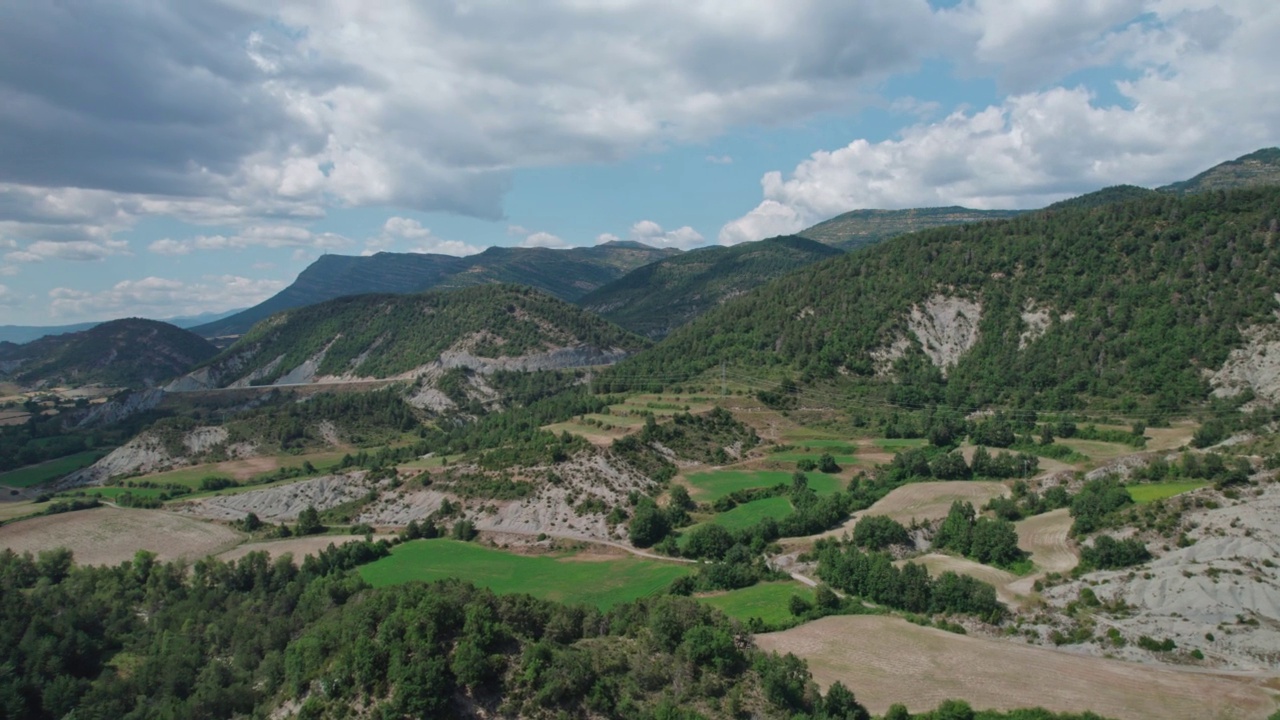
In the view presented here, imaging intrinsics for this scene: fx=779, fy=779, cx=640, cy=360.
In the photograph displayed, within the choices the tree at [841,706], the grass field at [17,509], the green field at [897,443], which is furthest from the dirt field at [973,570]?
the grass field at [17,509]

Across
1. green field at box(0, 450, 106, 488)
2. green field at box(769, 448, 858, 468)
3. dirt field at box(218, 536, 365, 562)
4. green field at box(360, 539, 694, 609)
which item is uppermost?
green field at box(0, 450, 106, 488)

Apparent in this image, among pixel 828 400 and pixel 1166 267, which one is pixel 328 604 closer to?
pixel 828 400

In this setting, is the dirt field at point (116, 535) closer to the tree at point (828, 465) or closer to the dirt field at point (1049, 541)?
the tree at point (828, 465)

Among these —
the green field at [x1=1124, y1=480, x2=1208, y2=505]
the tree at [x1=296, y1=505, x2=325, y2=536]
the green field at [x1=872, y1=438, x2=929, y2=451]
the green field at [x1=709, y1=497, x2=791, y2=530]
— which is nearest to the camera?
the green field at [x1=1124, y1=480, x2=1208, y2=505]

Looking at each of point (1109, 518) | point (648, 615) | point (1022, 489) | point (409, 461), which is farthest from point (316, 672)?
point (409, 461)

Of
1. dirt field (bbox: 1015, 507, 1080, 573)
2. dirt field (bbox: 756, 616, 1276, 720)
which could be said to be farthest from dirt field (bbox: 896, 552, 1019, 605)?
dirt field (bbox: 756, 616, 1276, 720)

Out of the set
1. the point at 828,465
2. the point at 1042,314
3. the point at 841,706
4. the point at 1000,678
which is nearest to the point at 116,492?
the point at 828,465

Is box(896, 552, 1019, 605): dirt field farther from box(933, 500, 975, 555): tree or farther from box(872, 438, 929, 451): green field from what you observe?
box(872, 438, 929, 451): green field
